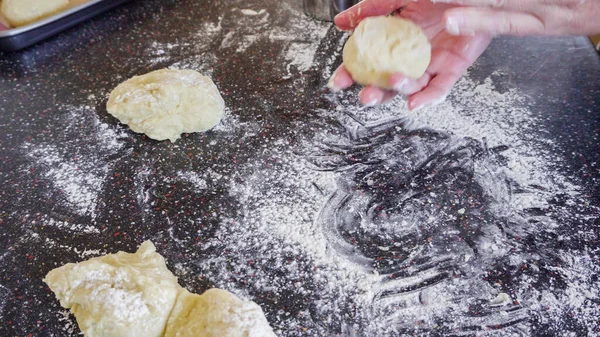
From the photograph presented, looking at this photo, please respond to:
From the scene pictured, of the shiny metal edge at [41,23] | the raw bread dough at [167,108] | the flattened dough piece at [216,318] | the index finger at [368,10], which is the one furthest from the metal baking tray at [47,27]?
the flattened dough piece at [216,318]

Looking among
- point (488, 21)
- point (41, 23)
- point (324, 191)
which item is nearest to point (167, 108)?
point (324, 191)

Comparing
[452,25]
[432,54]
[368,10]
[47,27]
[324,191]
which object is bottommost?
[324,191]

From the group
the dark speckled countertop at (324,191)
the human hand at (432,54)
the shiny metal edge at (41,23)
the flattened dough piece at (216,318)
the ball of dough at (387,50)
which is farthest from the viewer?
the shiny metal edge at (41,23)

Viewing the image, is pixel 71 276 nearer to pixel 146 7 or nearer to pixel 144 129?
pixel 144 129

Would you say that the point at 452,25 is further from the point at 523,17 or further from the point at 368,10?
the point at 368,10

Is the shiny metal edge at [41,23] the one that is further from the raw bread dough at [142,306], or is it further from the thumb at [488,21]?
the thumb at [488,21]

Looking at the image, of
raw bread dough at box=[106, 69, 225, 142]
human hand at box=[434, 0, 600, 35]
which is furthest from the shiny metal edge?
human hand at box=[434, 0, 600, 35]
